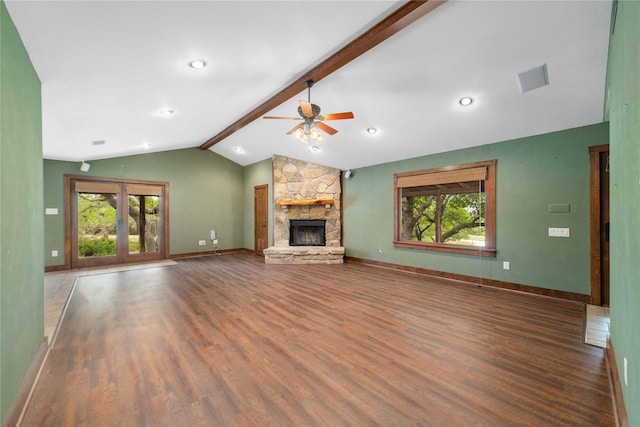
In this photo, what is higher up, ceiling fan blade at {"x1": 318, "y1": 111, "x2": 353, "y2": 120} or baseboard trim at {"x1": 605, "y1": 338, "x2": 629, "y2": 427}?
ceiling fan blade at {"x1": 318, "y1": 111, "x2": 353, "y2": 120}

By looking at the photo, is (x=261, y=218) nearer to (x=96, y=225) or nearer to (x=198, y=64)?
(x=96, y=225)

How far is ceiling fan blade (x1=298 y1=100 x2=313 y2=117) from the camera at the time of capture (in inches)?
136

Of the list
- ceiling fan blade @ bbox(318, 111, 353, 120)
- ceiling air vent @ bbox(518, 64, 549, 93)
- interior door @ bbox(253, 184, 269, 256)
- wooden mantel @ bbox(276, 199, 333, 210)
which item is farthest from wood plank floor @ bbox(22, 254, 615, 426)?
interior door @ bbox(253, 184, 269, 256)

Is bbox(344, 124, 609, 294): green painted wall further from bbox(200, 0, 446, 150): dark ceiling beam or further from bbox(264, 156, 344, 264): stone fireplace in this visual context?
bbox(200, 0, 446, 150): dark ceiling beam

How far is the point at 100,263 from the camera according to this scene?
6.79 meters

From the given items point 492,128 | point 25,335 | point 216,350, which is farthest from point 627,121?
point 25,335

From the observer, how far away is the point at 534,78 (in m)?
3.22

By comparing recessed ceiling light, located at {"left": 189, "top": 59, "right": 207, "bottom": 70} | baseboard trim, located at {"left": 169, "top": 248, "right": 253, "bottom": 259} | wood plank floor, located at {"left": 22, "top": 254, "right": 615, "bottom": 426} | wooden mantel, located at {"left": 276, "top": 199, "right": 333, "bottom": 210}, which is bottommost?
wood plank floor, located at {"left": 22, "top": 254, "right": 615, "bottom": 426}

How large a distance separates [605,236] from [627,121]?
10.2 feet

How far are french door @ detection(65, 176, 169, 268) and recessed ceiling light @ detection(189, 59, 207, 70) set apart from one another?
5263 mm

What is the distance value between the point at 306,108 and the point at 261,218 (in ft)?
17.6

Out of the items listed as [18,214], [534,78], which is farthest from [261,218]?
[534,78]

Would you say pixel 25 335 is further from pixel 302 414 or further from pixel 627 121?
pixel 627 121

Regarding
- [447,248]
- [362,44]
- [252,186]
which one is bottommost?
[447,248]
